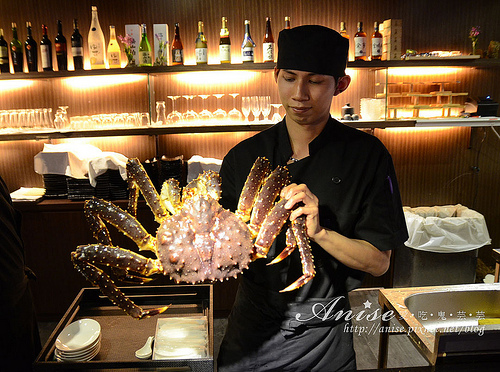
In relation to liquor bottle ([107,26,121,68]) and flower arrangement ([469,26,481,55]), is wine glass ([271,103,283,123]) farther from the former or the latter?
flower arrangement ([469,26,481,55])

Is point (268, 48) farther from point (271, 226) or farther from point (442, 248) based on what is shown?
point (271, 226)

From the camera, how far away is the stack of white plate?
1.16 meters

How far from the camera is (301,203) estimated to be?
3.87 feet

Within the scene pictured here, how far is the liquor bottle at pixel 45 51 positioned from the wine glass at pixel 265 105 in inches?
66.4

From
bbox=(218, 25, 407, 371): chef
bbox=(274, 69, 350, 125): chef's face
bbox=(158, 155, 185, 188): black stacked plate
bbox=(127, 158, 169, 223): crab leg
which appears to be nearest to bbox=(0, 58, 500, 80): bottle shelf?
bbox=(158, 155, 185, 188): black stacked plate

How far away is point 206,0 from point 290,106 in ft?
8.09

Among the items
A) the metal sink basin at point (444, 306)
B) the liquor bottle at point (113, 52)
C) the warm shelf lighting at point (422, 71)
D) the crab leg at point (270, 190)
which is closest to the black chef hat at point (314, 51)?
the crab leg at point (270, 190)

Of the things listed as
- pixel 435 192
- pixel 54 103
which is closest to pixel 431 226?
pixel 435 192

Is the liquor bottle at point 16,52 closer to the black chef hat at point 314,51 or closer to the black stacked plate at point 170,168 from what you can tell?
the black stacked plate at point 170,168

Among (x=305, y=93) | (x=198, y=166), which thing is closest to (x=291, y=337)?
(x=305, y=93)

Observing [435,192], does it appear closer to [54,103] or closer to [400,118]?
[400,118]

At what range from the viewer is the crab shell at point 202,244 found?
3.65 ft

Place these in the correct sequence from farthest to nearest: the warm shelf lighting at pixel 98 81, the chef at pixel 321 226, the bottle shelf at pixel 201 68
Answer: the warm shelf lighting at pixel 98 81
the bottle shelf at pixel 201 68
the chef at pixel 321 226

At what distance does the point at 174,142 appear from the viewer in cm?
356
